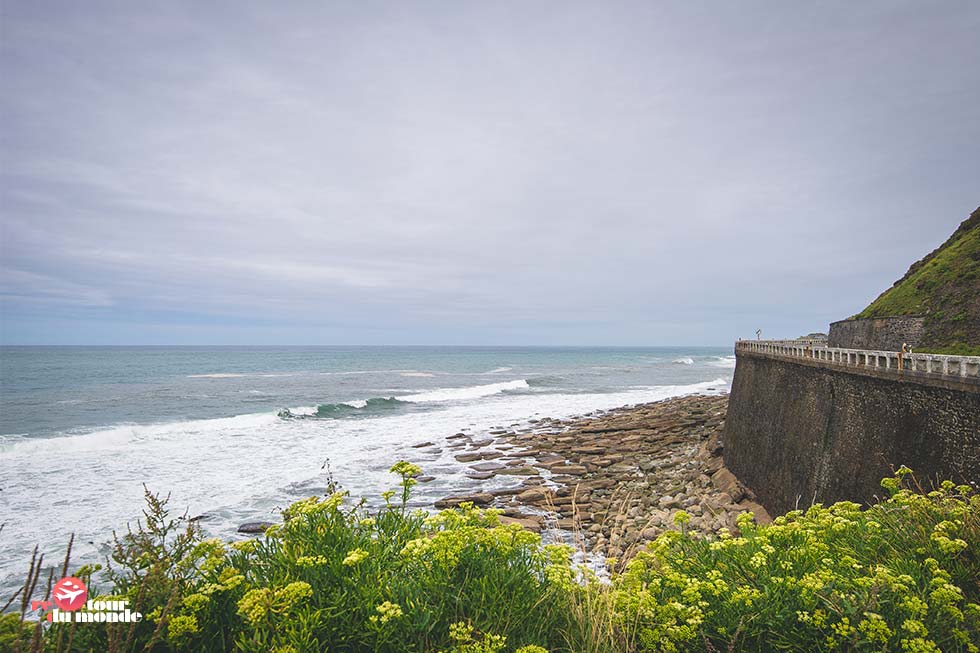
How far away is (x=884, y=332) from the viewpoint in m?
26.8

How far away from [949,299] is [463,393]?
39669mm

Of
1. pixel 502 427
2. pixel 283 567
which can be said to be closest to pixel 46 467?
pixel 502 427

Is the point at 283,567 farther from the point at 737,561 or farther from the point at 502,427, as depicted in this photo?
the point at 502,427

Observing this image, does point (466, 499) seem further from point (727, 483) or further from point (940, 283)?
point (940, 283)

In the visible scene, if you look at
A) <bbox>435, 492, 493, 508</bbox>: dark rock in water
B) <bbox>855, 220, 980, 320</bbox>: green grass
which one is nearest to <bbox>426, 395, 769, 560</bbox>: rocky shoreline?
<bbox>435, 492, 493, 508</bbox>: dark rock in water

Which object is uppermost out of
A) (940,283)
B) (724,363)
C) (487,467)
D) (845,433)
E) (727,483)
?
(940,283)

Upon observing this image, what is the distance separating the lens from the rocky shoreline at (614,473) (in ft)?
49.5

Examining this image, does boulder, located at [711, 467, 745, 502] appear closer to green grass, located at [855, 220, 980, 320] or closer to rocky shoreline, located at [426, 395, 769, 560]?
rocky shoreline, located at [426, 395, 769, 560]

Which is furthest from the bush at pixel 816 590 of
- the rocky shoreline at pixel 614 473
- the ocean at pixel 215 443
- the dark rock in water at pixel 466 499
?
the dark rock in water at pixel 466 499

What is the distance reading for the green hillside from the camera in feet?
73.2

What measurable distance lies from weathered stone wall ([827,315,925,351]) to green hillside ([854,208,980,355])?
1.68 feet

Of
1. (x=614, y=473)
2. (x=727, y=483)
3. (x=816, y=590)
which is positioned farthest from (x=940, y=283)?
(x=816, y=590)

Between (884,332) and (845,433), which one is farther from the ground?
(884,332)

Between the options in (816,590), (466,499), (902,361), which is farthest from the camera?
(466,499)
